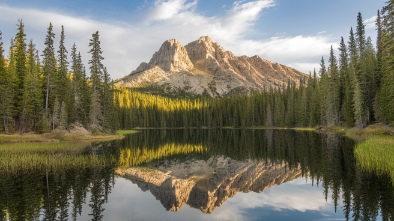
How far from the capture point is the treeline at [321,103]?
186ft

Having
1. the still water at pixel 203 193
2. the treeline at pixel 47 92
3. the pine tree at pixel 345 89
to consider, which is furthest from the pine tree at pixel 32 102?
the pine tree at pixel 345 89

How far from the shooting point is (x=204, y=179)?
2483 centimetres

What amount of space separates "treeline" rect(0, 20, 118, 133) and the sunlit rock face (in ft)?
117

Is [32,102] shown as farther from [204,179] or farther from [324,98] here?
[324,98]

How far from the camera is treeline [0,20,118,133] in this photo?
5512 centimetres

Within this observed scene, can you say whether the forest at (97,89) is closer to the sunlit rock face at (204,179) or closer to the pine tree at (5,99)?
the pine tree at (5,99)

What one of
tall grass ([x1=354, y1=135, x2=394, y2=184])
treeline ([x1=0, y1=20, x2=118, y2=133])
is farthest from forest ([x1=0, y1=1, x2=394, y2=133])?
tall grass ([x1=354, y1=135, x2=394, y2=184])

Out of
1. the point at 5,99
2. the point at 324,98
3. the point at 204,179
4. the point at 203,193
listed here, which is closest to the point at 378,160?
the point at 204,179

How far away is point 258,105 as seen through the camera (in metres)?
148

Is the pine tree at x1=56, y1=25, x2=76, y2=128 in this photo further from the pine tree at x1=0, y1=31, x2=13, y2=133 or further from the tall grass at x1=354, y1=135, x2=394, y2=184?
the tall grass at x1=354, y1=135, x2=394, y2=184

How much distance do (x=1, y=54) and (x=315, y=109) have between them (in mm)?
90060

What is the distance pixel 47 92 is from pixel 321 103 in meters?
77.2

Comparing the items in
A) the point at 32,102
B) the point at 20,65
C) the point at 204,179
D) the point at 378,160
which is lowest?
the point at 204,179

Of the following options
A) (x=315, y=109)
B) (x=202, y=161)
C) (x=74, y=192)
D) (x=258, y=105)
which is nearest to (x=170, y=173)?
(x=202, y=161)
